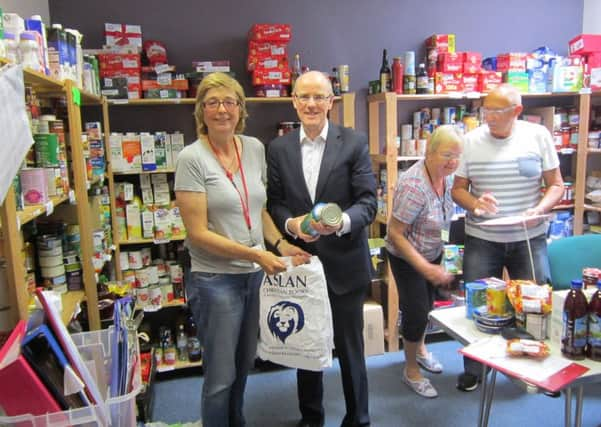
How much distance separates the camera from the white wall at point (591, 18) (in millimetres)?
3836

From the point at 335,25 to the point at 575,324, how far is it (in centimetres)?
262

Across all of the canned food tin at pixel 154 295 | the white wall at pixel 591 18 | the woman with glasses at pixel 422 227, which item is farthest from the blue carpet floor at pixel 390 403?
the white wall at pixel 591 18

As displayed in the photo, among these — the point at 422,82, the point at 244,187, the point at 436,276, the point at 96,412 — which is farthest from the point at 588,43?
the point at 96,412

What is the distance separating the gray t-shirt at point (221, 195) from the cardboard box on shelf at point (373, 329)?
158 cm

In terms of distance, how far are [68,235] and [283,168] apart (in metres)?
1.04

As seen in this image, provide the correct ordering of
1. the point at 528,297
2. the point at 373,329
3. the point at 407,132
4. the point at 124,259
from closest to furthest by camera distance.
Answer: the point at 528,297, the point at 124,259, the point at 373,329, the point at 407,132

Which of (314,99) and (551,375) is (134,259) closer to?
(314,99)

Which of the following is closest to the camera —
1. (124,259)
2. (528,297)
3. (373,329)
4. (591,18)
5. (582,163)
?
(528,297)

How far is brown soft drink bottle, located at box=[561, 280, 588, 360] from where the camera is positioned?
1.59 m

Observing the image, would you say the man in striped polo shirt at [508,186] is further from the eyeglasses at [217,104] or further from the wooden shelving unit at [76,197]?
the wooden shelving unit at [76,197]

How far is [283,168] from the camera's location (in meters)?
2.14

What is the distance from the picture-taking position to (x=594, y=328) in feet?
5.18

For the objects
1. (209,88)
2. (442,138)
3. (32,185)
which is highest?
(209,88)

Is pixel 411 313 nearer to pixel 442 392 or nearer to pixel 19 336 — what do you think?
pixel 442 392
